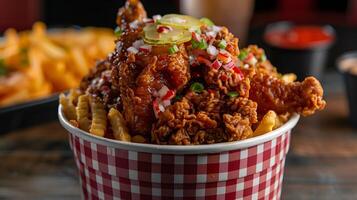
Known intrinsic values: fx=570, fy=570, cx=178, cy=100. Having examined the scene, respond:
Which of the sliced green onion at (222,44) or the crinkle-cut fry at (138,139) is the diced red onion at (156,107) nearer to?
the crinkle-cut fry at (138,139)

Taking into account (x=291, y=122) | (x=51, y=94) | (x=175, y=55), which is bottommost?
(x=51, y=94)

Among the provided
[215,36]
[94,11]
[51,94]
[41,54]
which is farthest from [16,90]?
[94,11]

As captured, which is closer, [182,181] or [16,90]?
[182,181]

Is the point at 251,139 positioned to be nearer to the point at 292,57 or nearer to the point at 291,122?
the point at 291,122

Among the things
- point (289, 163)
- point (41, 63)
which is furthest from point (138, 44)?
point (41, 63)

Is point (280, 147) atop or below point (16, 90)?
atop

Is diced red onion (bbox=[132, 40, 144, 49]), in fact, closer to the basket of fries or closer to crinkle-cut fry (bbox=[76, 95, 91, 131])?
crinkle-cut fry (bbox=[76, 95, 91, 131])

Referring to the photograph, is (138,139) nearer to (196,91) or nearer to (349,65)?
(196,91)
